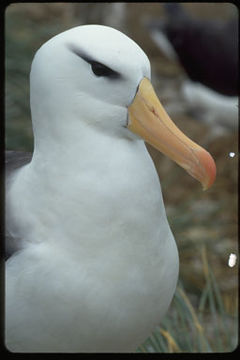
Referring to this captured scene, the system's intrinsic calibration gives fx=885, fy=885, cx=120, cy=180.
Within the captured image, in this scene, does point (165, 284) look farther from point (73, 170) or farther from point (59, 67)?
point (59, 67)

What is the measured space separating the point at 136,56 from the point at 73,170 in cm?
29

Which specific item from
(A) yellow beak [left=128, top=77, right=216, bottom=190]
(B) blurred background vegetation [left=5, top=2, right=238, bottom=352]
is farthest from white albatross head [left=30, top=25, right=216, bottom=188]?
(B) blurred background vegetation [left=5, top=2, right=238, bottom=352]

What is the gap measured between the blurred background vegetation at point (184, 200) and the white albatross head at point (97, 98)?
1.01 m

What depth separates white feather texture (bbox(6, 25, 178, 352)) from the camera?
1927 millimetres

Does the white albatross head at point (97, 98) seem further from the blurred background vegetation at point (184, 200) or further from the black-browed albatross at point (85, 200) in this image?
the blurred background vegetation at point (184, 200)

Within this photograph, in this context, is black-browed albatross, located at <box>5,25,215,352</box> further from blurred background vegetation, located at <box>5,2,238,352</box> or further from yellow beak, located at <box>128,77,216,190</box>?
blurred background vegetation, located at <box>5,2,238,352</box>

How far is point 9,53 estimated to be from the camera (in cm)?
435

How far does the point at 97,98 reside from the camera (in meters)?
1.93

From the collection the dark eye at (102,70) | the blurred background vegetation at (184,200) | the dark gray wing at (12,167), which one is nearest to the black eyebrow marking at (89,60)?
the dark eye at (102,70)

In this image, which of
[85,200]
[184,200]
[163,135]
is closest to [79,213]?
[85,200]

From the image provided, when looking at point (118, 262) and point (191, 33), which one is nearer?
point (118, 262)

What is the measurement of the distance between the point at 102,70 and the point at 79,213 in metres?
0.32

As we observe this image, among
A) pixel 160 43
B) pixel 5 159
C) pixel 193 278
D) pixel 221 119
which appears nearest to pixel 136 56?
pixel 5 159

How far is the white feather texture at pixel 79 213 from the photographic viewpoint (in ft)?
6.32
